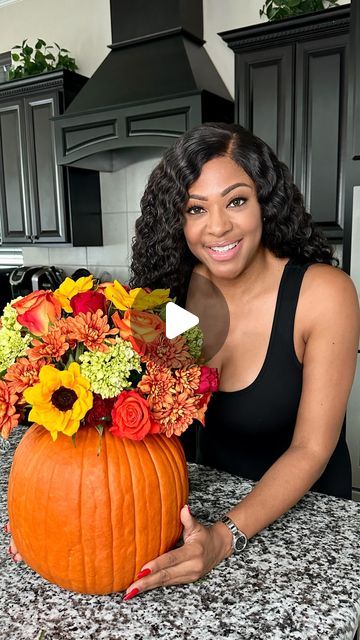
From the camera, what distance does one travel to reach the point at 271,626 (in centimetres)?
62

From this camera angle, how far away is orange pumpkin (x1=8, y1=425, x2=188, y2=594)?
2.16 feet

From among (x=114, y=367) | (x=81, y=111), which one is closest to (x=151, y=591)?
(x=114, y=367)

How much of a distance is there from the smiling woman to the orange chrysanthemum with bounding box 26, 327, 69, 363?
0.42 meters

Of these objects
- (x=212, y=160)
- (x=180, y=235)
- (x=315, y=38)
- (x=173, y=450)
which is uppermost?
(x=315, y=38)

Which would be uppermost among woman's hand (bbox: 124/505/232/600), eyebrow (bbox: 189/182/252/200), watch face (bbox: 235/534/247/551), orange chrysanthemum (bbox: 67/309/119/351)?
eyebrow (bbox: 189/182/252/200)

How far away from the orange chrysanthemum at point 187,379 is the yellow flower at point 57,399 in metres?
0.11

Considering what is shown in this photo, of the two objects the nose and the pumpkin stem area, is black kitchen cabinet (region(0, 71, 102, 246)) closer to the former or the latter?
the nose

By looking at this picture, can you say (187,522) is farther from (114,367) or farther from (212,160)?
(212,160)

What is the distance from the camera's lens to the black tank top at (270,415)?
45.6 inches

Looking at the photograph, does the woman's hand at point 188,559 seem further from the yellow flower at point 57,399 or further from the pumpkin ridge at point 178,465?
the yellow flower at point 57,399

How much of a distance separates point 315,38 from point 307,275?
1421 mm

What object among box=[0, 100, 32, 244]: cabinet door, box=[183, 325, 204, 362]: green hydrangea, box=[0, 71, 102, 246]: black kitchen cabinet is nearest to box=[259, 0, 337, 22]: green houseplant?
box=[0, 71, 102, 246]: black kitchen cabinet

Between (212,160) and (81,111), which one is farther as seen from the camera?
(81,111)

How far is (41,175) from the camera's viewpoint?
A: 309 centimetres
